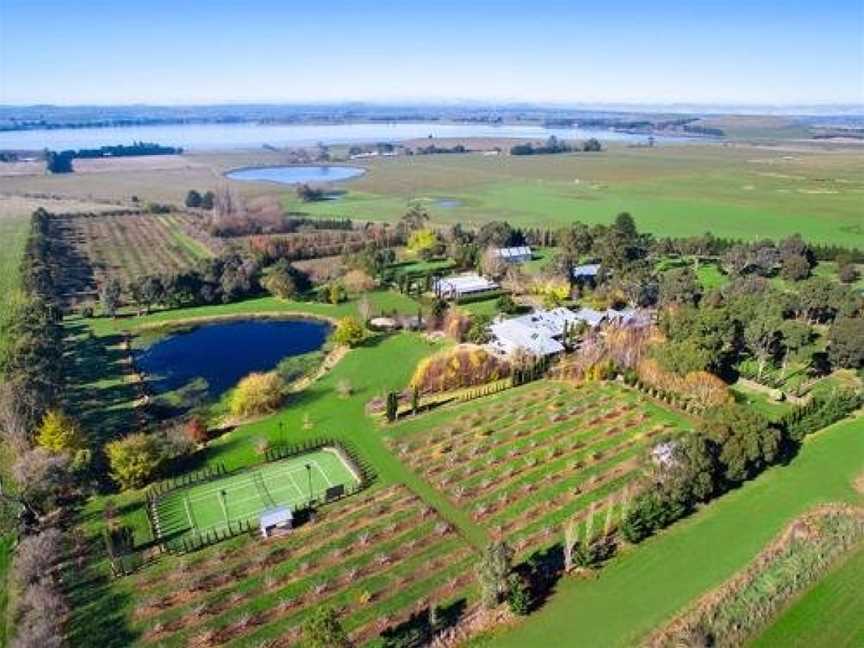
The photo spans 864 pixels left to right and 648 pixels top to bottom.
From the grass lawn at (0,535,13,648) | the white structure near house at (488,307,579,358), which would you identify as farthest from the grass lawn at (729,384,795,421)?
the grass lawn at (0,535,13,648)

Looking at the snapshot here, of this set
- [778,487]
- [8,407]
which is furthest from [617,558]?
[8,407]

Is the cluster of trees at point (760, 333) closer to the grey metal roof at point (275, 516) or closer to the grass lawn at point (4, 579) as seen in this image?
the grey metal roof at point (275, 516)

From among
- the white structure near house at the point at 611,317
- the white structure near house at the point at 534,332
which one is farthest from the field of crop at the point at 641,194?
the white structure near house at the point at 534,332

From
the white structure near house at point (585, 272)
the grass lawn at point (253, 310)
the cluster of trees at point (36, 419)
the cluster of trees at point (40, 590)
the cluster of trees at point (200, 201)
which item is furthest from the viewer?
the cluster of trees at point (200, 201)

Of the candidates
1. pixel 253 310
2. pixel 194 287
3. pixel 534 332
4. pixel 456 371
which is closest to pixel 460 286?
pixel 534 332

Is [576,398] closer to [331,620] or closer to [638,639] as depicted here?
[638,639]

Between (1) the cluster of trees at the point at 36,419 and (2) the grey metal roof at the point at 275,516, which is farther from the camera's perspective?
(1) the cluster of trees at the point at 36,419
